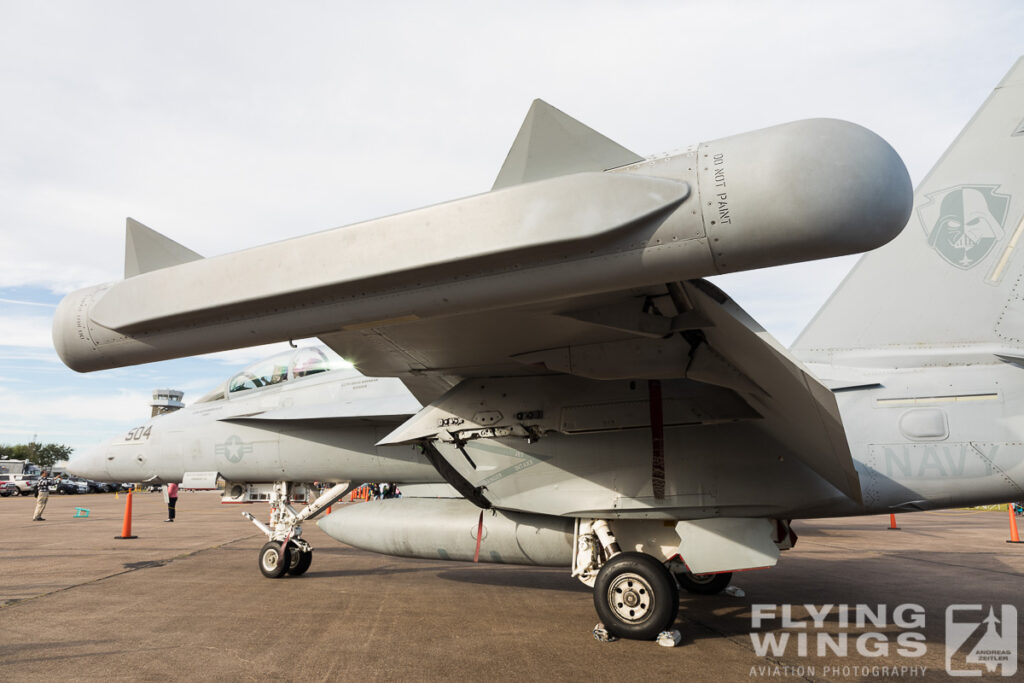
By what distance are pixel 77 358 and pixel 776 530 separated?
6508mm

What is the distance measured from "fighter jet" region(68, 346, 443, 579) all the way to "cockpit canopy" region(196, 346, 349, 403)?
1 centimetres

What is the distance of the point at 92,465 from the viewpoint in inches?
391

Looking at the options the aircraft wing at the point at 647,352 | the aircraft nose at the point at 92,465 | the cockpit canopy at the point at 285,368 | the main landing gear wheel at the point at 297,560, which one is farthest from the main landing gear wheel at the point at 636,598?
the aircraft nose at the point at 92,465

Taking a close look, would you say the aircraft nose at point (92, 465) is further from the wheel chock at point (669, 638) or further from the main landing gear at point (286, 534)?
the wheel chock at point (669, 638)

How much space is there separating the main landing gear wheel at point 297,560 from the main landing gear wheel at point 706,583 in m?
5.11

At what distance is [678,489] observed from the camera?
241 inches

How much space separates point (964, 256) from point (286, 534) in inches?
342

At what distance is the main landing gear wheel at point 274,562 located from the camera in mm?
8984

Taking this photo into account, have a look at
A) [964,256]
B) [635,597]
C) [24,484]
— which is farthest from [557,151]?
[24,484]

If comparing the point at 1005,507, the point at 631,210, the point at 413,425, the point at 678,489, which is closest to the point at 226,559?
the point at 413,425

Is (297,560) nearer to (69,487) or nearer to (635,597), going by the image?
(635,597)

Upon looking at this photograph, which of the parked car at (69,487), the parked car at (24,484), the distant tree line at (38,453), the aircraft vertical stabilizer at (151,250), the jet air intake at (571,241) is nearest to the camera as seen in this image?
the jet air intake at (571,241)

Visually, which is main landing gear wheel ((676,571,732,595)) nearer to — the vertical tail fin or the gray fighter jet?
the gray fighter jet

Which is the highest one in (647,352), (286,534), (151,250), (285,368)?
(151,250)
